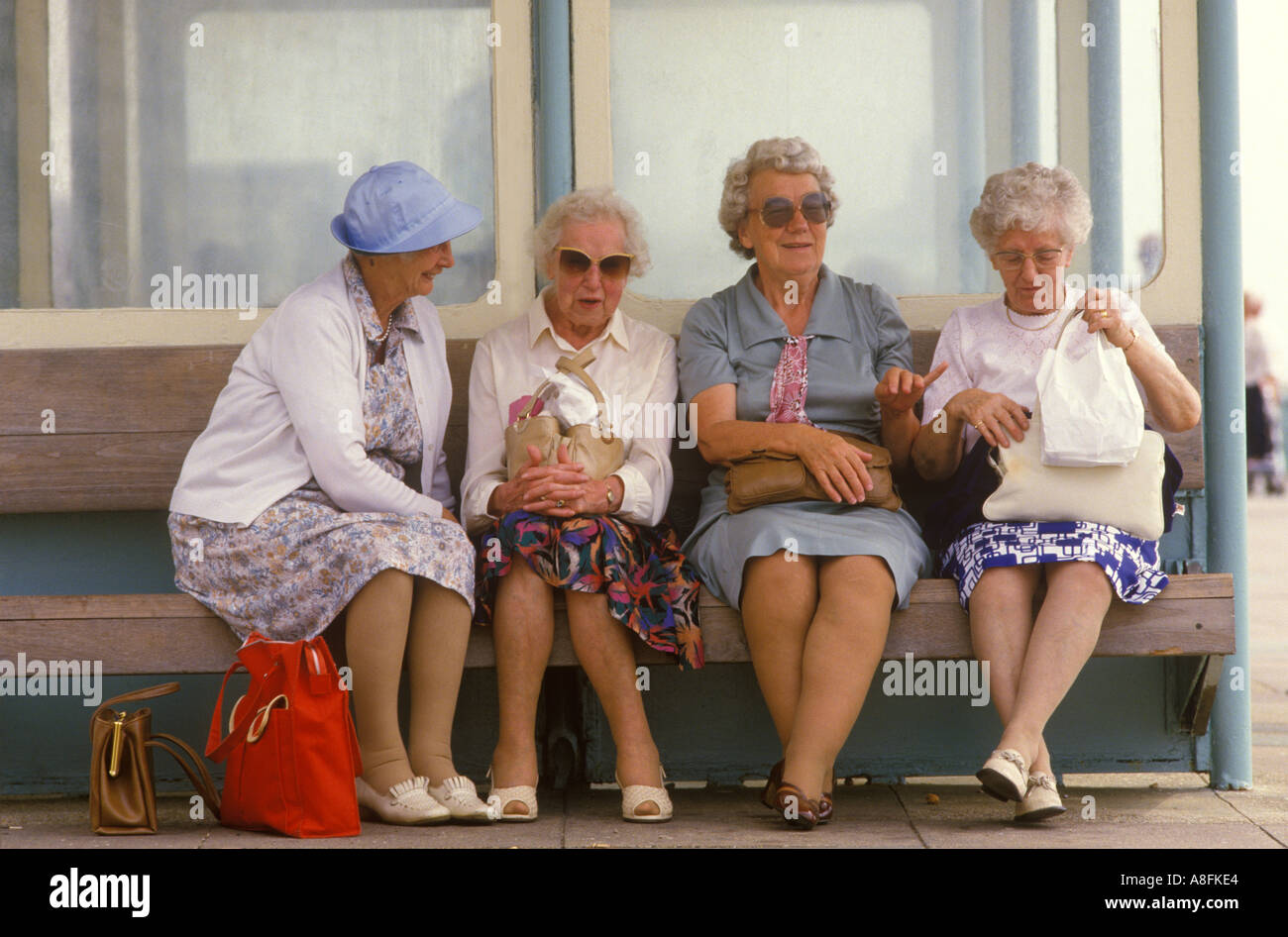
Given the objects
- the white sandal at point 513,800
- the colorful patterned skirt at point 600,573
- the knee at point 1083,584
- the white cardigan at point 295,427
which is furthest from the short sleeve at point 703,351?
the white sandal at point 513,800

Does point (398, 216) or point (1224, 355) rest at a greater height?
point (398, 216)

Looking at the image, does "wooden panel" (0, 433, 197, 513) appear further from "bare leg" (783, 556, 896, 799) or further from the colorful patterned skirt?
"bare leg" (783, 556, 896, 799)

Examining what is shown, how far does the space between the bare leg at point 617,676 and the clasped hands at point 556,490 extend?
0.21 metres

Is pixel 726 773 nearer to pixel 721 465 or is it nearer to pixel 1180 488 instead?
pixel 721 465

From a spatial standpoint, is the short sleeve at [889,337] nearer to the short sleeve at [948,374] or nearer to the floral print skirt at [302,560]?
the short sleeve at [948,374]

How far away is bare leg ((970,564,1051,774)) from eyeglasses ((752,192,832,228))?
101 centimetres

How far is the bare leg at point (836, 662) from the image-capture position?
3570 mm

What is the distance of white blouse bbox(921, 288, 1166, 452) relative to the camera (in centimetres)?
404

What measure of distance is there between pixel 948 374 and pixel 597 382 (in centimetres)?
88

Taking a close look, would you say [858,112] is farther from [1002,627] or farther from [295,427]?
[295,427]

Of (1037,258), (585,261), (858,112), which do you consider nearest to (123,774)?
(585,261)

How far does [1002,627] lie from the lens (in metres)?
3.72

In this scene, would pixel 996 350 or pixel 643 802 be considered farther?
pixel 996 350

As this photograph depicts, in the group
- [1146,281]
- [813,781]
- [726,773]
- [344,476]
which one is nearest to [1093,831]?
[813,781]
